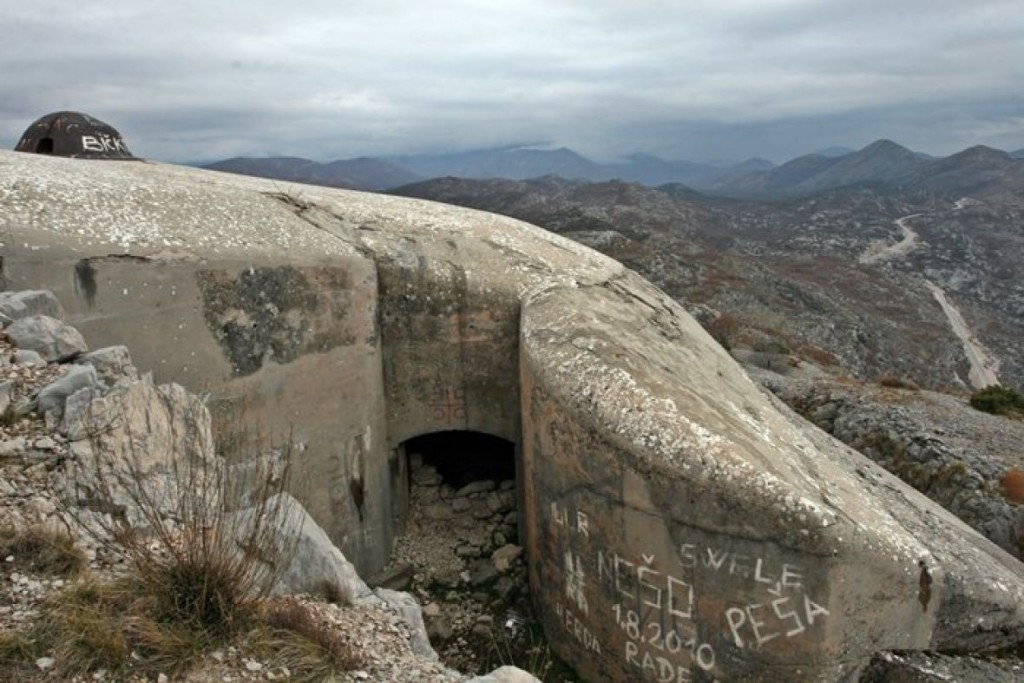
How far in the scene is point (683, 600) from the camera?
5965mm

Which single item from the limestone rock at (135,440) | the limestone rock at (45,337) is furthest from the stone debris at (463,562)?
the limestone rock at (45,337)

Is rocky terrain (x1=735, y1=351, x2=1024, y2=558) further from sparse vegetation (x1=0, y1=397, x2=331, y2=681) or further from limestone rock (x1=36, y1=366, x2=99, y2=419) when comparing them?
limestone rock (x1=36, y1=366, x2=99, y2=419)

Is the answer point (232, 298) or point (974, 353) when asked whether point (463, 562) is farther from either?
point (974, 353)

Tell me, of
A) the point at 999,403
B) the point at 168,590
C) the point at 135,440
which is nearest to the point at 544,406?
the point at 135,440

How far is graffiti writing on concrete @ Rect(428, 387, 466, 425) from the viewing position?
8.73 meters

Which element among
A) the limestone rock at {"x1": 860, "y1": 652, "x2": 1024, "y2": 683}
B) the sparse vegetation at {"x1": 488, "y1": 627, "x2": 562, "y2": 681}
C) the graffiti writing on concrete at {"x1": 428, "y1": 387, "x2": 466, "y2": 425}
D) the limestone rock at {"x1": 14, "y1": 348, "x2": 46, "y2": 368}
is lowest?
the sparse vegetation at {"x1": 488, "y1": 627, "x2": 562, "y2": 681}

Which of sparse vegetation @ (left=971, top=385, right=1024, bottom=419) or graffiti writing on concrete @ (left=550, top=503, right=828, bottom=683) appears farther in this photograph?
sparse vegetation @ (left=971, top=385, right=1024, bottom=419)

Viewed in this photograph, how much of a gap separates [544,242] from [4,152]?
6.23 metres

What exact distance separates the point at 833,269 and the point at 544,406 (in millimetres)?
64543

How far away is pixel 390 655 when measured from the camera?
4.34m

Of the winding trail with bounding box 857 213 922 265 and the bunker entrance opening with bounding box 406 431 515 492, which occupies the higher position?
the bunker entrance opening with bounding box 406 431 515 492

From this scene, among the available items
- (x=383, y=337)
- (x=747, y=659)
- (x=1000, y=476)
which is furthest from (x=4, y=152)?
(x=1000, y=476)

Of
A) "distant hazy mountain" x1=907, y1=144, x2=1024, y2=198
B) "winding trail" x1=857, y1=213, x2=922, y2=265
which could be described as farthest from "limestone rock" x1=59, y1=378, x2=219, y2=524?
"distant hazy mountain" x1=907, y1=144, x2=1024, y2=198

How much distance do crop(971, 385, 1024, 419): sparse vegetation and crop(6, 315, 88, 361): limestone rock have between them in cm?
1845
